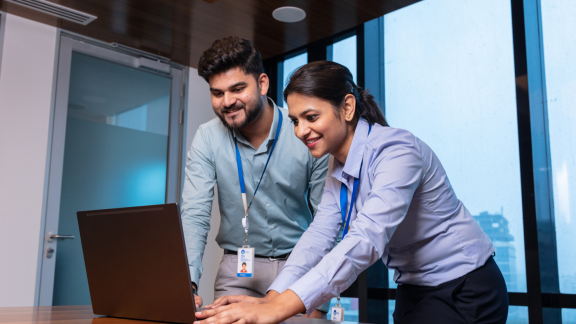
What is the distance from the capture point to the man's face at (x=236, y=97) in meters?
1.85

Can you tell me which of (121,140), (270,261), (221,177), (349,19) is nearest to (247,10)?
(349,19)

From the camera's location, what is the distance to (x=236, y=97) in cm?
186

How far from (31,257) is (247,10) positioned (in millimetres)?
2272

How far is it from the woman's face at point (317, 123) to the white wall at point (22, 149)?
8.98 ft

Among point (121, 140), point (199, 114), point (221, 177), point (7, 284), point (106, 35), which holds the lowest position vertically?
point (7, 284)

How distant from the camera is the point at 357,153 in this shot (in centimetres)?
143

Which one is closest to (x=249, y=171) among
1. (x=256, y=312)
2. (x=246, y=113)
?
(x=246, y=113)

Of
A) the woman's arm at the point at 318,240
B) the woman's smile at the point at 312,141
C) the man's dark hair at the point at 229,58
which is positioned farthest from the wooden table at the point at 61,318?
the man's dark hair at the point at 229,58

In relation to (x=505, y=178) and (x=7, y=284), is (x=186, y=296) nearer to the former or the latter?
(x=505, y=178)

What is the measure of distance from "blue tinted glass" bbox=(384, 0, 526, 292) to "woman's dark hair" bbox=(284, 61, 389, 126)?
165cm

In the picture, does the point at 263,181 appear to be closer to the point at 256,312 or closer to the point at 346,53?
the point at 256,312

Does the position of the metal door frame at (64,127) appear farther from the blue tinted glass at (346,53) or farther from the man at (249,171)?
the man at (249,171)

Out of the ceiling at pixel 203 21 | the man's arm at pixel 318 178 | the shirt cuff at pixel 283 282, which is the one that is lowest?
the shirt cuff at pixel 283 282

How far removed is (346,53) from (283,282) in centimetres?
292
